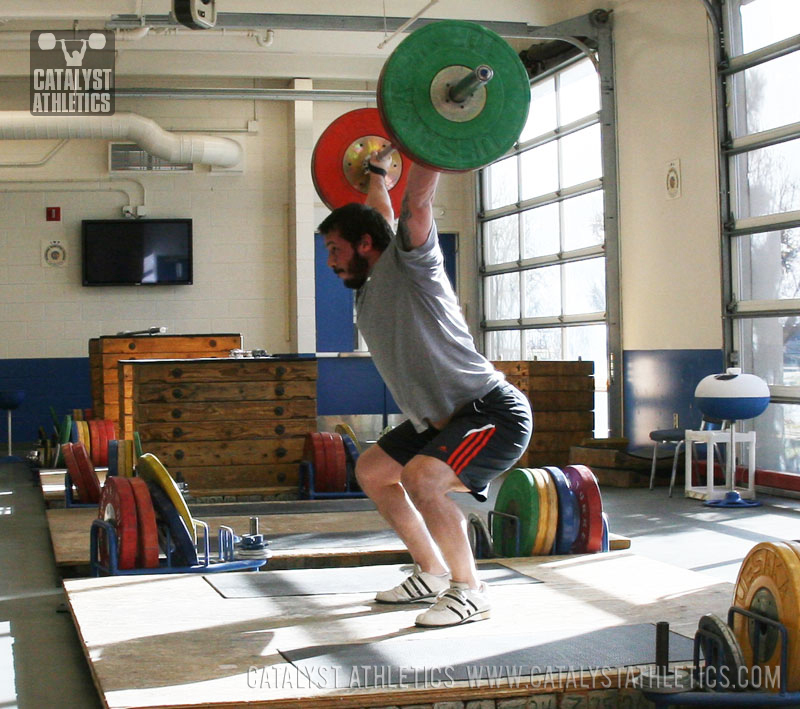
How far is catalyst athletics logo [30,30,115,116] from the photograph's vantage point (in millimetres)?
9633

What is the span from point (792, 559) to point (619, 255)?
6584 mm

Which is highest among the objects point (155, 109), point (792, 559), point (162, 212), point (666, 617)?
point (155, 109)

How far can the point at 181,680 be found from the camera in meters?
2.36

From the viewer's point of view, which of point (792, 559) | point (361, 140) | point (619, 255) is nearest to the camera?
point (792, 559)

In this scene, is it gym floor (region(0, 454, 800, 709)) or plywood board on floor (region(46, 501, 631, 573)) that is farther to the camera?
plywood board on floor (region(46, 501, 631, 573))

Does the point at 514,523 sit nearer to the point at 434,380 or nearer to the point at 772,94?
the point at 434,380

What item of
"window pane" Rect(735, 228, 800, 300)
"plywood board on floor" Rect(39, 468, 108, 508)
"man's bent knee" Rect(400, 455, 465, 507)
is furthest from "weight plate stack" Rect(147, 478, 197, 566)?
"window pane" Rect(735, 228, 800, 300)

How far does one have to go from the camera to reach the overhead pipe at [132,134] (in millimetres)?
10250

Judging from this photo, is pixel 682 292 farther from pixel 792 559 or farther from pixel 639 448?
pixel 792 559

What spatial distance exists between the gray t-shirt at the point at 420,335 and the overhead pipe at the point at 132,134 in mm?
8352

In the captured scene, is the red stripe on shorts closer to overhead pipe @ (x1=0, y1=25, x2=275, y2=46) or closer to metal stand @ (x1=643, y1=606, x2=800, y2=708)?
metal stand @ (x1=643, y1=606, x2=800, y2=708)

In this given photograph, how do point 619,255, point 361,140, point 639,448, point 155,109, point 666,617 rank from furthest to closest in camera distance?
point 155,109, point 619,255, point 639,448, point 361,140, point 666,617

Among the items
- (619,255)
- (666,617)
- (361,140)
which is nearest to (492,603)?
(666,617)

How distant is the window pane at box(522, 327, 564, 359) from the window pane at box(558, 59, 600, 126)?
1967 millimetres
